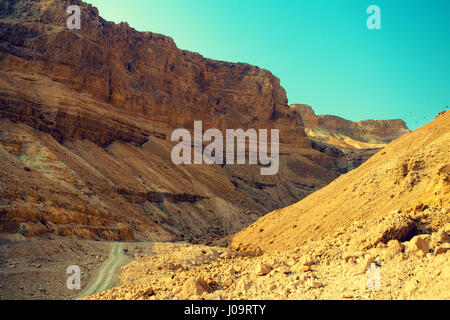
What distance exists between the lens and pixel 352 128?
115938 mm

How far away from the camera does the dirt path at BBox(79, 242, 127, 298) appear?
1162 cm

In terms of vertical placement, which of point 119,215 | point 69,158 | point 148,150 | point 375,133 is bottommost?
point 119,215

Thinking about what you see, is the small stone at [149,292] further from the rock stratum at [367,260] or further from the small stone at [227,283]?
the small stone at [227,283]

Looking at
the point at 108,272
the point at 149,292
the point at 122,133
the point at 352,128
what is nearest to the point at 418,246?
the point at 149,292

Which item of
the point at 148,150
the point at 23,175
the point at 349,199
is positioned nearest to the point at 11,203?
the point at 23,175

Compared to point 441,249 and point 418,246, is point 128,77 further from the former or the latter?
point 441,249

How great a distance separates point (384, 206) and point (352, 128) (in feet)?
366

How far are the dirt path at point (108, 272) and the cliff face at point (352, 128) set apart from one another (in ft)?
317

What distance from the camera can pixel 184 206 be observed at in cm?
3619

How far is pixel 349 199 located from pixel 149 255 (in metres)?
9.95

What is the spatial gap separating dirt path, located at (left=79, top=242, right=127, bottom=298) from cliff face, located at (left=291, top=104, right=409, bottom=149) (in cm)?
9650

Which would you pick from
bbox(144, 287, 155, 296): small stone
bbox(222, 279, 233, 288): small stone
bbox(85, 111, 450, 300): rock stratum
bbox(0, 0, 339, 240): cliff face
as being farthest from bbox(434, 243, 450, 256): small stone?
bbox(0, 0, 339, 240): cliff face

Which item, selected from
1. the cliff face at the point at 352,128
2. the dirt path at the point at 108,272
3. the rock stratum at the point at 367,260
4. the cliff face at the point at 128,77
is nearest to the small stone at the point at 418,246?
the rock stratum at the point at 367,260
